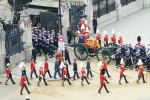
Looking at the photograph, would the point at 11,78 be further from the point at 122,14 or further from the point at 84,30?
the point at 122,14

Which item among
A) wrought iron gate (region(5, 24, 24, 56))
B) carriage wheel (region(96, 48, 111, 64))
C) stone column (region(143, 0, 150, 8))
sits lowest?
carriage wheel (region(96, 48, 111, 64))

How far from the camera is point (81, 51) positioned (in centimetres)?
3450

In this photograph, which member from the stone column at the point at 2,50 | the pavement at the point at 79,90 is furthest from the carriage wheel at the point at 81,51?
the stone column at the point at 2,50

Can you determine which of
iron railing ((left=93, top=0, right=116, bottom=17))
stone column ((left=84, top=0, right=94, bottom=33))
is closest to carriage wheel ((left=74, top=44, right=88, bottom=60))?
stone column ((left=84, top=0, right=94, bottom=33))

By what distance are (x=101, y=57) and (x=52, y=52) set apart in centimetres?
403

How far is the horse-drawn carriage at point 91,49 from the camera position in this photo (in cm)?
3359

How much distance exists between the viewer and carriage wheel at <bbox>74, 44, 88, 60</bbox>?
3422cm

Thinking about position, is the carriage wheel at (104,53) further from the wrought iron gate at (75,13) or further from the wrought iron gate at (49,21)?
the wrought iron gate at (75,13)

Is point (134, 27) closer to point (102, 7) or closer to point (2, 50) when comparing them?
point (102, 7)

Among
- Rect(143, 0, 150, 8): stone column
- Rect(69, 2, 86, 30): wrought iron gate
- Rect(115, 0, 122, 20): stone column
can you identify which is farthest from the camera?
Rect(143, 0, 150, 8): stone column

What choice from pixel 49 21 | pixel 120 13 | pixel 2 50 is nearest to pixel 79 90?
pixel 2 50

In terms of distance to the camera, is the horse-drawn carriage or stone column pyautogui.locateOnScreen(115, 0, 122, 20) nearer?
the horse-drawn carriage

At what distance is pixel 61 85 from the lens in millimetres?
30828

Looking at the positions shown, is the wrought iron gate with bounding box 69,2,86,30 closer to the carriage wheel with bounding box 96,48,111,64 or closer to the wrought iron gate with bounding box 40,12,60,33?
the wrought iron gate with bounding box 40,12,60,33
